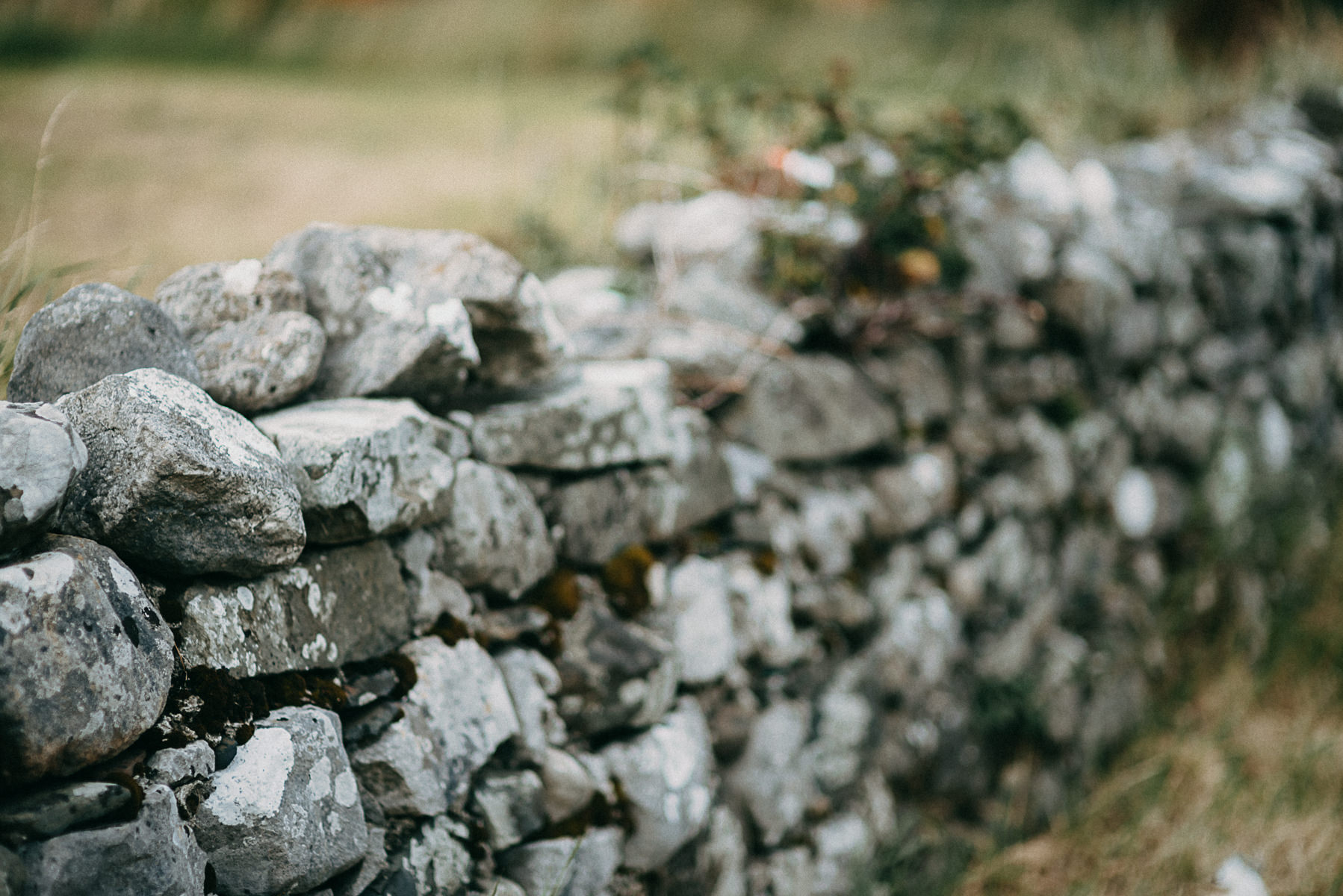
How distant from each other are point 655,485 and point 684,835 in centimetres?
66

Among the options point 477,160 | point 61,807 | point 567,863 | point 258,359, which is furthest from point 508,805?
point 477,160

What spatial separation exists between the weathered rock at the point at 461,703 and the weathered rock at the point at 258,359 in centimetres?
43

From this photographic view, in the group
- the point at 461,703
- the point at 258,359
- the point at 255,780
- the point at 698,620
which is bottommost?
the point at 698,620

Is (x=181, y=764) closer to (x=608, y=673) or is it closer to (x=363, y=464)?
(x=363, y=464)

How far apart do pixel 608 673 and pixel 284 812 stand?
632 mm

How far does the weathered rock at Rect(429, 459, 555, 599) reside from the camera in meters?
1.47

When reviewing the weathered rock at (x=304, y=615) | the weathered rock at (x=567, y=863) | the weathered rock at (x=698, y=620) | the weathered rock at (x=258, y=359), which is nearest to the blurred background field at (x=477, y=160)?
the weathered rock at (x=258, y=359)

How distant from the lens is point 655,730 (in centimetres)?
171

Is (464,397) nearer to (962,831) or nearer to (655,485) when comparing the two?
(655,485)

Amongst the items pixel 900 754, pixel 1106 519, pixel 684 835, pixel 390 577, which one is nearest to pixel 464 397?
pixel 390 577

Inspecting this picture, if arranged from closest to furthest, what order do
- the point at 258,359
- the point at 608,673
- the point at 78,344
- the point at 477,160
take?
the point at 78,344
the point at 258,359
the point at 608,673
the point at 477,160

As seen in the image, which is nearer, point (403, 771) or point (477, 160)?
point (403, 771)

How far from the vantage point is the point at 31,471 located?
3.04 feet

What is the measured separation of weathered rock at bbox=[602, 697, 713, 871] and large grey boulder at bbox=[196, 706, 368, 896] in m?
0.55
